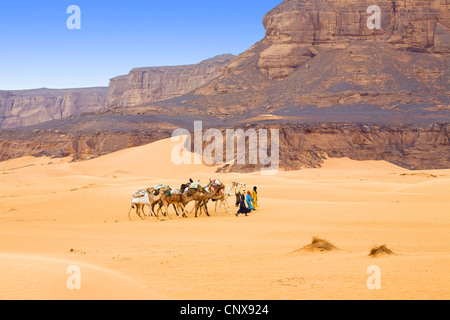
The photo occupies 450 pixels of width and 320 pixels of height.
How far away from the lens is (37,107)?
18762 cm

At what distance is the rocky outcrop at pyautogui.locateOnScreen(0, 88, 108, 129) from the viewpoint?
183m

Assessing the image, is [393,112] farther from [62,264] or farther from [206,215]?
[62,264]

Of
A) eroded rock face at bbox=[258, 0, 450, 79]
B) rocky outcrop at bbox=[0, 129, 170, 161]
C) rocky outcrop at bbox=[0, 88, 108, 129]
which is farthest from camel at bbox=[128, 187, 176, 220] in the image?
rocky outcrop at bbox=[0, 88, 108, 129]

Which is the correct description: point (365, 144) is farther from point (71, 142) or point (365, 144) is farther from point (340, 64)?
point (71, 142)

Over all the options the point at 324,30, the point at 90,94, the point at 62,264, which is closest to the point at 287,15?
the point at 324,30

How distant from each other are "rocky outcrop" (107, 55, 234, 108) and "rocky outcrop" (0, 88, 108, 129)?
539 inches

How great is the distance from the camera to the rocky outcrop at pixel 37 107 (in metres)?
183

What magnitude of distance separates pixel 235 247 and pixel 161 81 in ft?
532

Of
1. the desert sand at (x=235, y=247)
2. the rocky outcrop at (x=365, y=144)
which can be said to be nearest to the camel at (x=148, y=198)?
the desert sand at (x=235, y=247)

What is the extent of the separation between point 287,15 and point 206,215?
74669mm

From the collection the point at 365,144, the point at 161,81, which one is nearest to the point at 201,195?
the point at 365,144

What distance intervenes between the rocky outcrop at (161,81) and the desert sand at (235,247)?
13574cm

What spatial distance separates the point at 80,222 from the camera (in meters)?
21.1

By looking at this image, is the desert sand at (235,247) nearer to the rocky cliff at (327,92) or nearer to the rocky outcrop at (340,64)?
the rocky cliff at (327,92)
